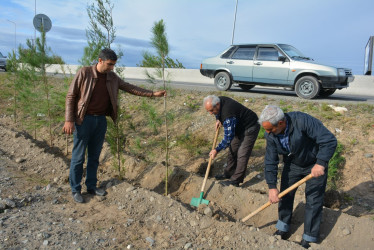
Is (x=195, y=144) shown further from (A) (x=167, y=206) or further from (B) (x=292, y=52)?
(B) (x=292, y=52)

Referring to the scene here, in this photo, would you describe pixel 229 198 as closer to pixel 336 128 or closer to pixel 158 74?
pixel 158 74

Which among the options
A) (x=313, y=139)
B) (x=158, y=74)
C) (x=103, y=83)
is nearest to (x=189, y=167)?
(x=158, y=74)

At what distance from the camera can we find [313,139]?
10.9 ft

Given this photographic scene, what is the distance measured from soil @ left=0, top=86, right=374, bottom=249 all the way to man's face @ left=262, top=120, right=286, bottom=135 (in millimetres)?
1192

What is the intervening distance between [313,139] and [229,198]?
1.94 meters

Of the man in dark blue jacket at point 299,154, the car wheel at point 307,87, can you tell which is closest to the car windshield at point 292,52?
the car wheel at point 307,87

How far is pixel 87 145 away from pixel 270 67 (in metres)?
6.82

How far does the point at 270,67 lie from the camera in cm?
949

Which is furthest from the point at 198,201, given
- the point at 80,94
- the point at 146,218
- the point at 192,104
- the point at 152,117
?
the point at 192,104

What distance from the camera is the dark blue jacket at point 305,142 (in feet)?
10.6

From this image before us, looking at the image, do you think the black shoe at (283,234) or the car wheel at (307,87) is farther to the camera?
the car wheel at (307,87)

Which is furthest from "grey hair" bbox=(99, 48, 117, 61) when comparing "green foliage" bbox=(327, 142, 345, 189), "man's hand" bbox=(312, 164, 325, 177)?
"green foliage" bbox=(327, 142, 345, 189)

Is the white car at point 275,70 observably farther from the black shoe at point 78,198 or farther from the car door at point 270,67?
the black shoe at point 78,198

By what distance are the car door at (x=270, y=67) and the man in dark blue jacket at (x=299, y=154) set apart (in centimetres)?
610
